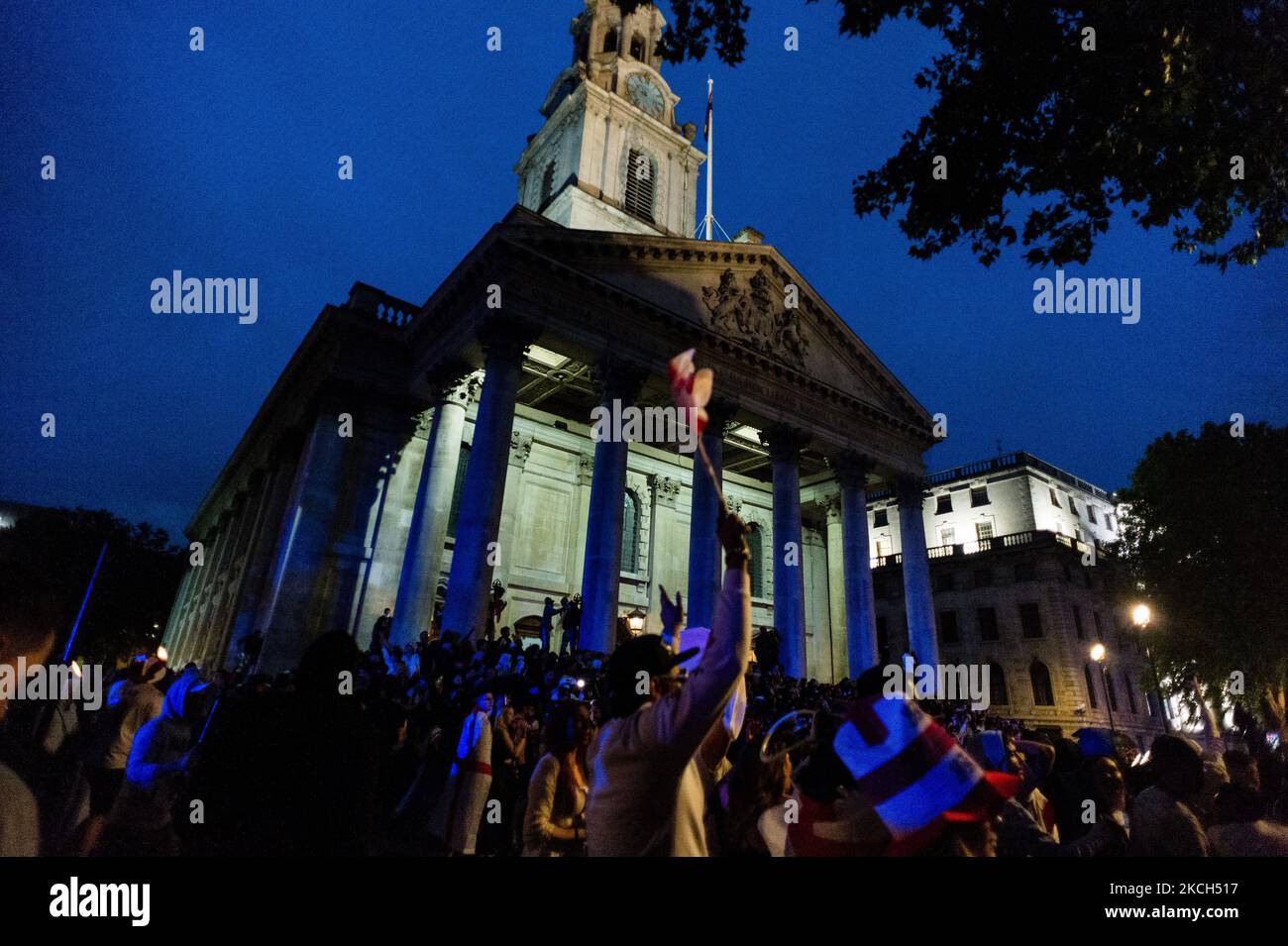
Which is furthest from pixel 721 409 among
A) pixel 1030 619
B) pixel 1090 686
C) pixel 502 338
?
pixel 1090 686

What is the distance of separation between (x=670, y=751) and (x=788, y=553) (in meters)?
17.5

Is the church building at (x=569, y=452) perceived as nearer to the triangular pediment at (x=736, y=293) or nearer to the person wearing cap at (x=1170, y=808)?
the triangular pediment at (x=736, y=293)

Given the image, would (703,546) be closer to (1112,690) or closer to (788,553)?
(788,553)

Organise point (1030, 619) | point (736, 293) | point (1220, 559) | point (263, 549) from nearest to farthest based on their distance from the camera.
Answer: point (736, 293), point (263, 549), point (1220, 559), point (1030, 619)

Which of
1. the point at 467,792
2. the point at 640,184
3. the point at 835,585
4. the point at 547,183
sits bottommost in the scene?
the point at 467,792

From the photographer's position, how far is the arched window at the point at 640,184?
99.5 feet

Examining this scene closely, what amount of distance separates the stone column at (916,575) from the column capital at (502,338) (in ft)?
50.0

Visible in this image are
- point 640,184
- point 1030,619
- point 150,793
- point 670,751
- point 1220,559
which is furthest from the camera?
point 1030,619

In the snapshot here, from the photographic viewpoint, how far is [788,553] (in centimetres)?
1897

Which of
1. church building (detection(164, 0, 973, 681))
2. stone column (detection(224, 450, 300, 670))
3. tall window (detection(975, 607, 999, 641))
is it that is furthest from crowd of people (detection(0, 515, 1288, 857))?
tall window (detection(975, 607, 999, 641))

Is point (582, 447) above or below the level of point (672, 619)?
above

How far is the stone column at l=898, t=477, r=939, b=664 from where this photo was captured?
844 inches
